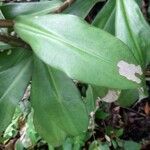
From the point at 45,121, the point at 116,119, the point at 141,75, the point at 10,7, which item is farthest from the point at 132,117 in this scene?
the point at 141,75

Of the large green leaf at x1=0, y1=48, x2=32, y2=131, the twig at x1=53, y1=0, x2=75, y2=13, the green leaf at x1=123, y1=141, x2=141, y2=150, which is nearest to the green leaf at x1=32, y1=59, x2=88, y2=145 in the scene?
the large green leaf at x1=0, y1=48, x2=32, y2=131

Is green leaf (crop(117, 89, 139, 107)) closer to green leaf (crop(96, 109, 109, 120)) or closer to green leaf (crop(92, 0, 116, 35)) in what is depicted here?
green leaf (crop(92, 0, 116, 35))

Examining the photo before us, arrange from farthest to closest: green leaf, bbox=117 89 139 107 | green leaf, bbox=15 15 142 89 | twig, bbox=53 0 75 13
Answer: green leaf, bbox=117 89 139 107
twig, bbox=53 0 75 13
green leaf, bbox=15 15 142 89

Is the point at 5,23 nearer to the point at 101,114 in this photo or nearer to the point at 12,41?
the point at 12,41

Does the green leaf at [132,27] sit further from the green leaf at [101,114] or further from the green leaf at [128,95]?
the green leaf at [101,114]

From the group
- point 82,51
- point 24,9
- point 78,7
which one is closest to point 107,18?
point 78,7

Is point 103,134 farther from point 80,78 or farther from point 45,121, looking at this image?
point 80,78
